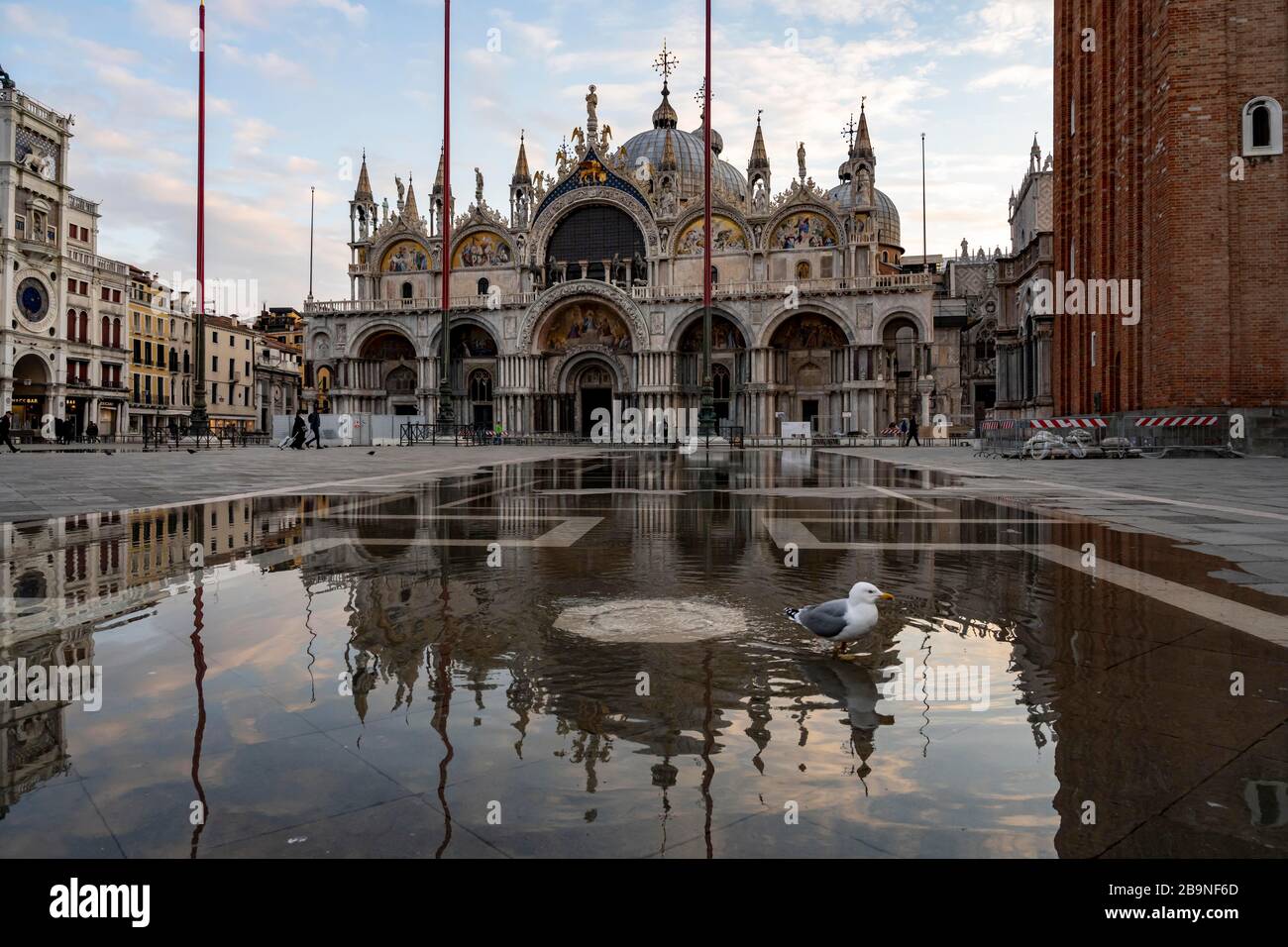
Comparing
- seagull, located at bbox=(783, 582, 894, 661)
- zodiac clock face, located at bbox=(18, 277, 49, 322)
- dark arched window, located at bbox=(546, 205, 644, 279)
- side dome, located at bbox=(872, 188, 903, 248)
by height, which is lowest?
seagull, located at bbox=(783, 582, 894, 661)

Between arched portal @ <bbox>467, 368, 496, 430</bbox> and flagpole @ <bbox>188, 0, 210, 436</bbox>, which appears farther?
arched portal @ <bbox>467, 368, 496, 430</bbox>

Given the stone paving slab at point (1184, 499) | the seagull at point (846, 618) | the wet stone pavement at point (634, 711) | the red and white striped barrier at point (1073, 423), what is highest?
the red and white striped barrier at point (1073, 423)

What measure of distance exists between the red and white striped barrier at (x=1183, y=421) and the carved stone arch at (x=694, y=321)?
2733 cm

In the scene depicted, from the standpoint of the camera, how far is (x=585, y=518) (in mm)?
8906

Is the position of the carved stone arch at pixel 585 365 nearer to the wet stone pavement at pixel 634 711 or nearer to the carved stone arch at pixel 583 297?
the carved stone arch at pixel 583 297

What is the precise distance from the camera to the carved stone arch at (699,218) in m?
49.8

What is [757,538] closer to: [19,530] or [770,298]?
[19,530]

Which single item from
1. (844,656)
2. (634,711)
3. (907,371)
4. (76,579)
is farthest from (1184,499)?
(907,371)

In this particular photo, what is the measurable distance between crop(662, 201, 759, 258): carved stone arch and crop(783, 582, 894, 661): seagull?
4832 centimetres

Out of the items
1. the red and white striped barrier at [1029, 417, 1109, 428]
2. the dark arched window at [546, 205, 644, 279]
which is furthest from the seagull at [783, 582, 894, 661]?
the dark arched window at [546, 205, 644, 279]

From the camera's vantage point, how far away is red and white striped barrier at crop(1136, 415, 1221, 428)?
70.8 ft

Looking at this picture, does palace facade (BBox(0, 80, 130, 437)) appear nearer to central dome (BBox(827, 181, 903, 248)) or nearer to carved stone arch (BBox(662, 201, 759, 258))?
carved stone arch (BBox(662, 201, 759, 258))

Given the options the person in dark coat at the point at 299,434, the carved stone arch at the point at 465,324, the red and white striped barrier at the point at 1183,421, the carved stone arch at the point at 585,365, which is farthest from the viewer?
the carved stone arch at the point at 465,324

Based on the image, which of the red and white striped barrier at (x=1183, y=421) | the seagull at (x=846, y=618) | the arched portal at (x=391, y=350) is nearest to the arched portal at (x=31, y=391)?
the arched portal at (x=391, y=350)
